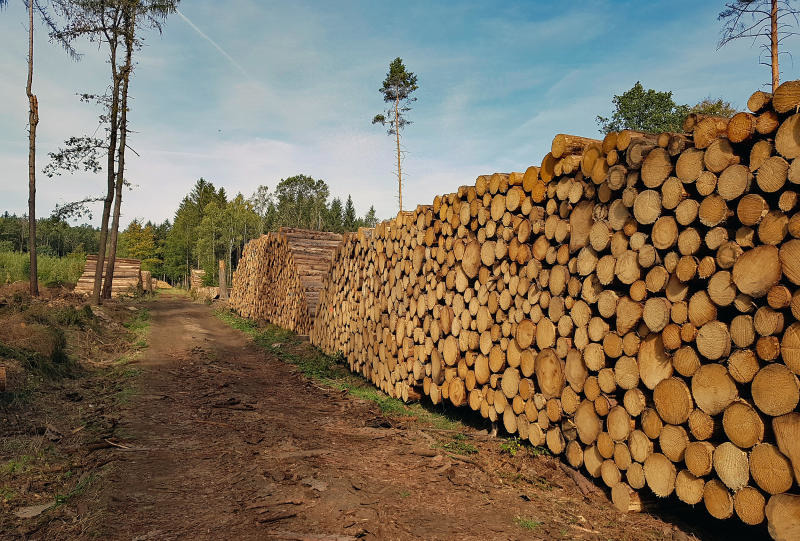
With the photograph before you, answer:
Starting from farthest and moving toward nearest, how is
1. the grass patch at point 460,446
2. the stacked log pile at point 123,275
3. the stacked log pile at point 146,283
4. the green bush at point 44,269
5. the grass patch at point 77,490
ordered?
the stacked log pile at point 146,283 < the green bush at point 44,269 < the stacked log pile at point 123,275 < the grass patch at point 460,446 < the grass patch at point 77,490

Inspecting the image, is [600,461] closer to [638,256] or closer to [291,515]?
[638,256]

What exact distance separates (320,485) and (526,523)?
1.67 meters

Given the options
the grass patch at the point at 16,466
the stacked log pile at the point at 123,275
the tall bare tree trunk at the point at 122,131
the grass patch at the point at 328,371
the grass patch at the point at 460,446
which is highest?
the tall bare tree trunk at the point at 122,131

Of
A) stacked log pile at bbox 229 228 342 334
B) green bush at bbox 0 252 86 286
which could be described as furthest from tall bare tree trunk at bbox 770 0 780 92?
green bush at bbox 0 252 86 286

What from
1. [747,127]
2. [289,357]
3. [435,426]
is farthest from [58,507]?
[289,357]

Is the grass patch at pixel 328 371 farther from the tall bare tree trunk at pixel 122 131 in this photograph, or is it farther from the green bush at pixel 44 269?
the green bush at pixel 44 269

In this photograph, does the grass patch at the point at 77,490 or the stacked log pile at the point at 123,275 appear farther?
the stacked log pile at the point at 123,275

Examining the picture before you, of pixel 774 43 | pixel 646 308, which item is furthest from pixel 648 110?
pixel 646 308

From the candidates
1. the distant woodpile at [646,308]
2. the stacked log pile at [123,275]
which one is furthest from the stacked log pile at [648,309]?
the stacked log pile at [123,275]

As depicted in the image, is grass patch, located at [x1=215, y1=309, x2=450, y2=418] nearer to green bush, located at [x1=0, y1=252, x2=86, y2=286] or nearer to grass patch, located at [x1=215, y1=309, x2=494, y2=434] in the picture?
grass patch, located at [x1=215, y1=309, x2=494, y2=434]

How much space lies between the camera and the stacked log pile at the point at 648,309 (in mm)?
2502

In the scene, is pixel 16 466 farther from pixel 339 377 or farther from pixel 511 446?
pixel 339 377

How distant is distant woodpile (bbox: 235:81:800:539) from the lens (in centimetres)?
250

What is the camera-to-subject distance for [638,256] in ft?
11.1
